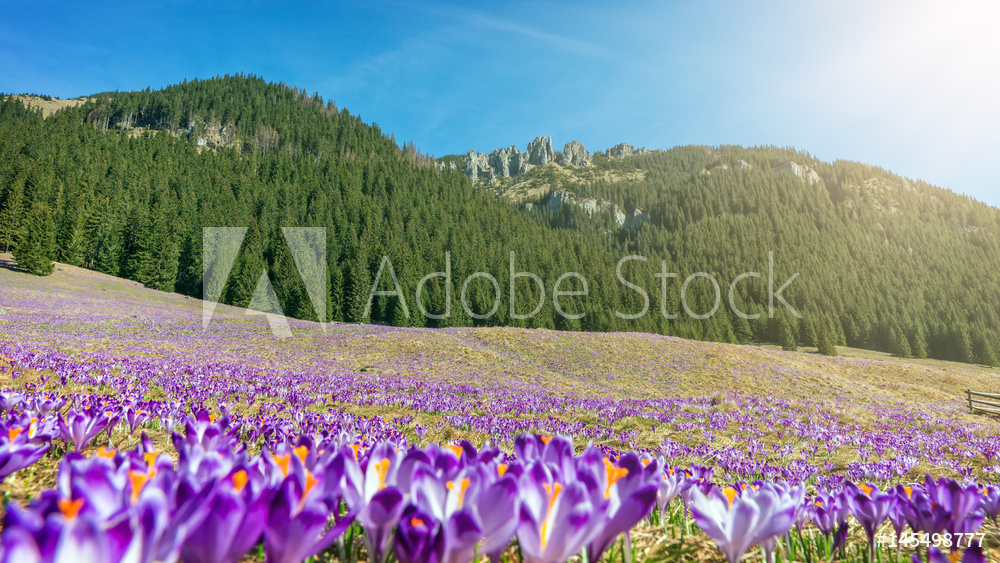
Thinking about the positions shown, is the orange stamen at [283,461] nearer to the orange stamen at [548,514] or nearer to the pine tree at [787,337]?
the orange stamen at [548,514]

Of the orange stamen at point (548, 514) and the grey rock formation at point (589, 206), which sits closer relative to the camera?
the orange stamen at point (548, 514)

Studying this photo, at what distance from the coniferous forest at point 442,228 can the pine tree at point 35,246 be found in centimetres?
32

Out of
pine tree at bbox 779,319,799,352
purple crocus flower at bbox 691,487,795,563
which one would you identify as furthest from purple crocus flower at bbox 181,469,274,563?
pine tree at bbox 779,319,799,352

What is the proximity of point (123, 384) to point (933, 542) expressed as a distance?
8.35 metres

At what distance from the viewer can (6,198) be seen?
159 ft

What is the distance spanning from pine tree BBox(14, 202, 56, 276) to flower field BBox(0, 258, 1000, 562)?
27335mm

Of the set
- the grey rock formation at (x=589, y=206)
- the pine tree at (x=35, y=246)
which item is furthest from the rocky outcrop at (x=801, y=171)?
the pine tree at (x=35, y=246)

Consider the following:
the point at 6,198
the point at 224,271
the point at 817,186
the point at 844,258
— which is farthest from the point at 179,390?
the point at 817,186

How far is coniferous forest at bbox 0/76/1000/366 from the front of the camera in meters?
54.3

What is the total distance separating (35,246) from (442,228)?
55738 mm

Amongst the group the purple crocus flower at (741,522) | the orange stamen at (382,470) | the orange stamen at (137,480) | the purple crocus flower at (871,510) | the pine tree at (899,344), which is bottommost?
the pine tree at (899,344)

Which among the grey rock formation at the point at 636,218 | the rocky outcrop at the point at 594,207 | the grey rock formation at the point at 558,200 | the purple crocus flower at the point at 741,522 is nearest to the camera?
the purple crocus flower at the point at 741,522

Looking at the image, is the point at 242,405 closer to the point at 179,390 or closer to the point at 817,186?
the point at 179,390

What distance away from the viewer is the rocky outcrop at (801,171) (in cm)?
14062
